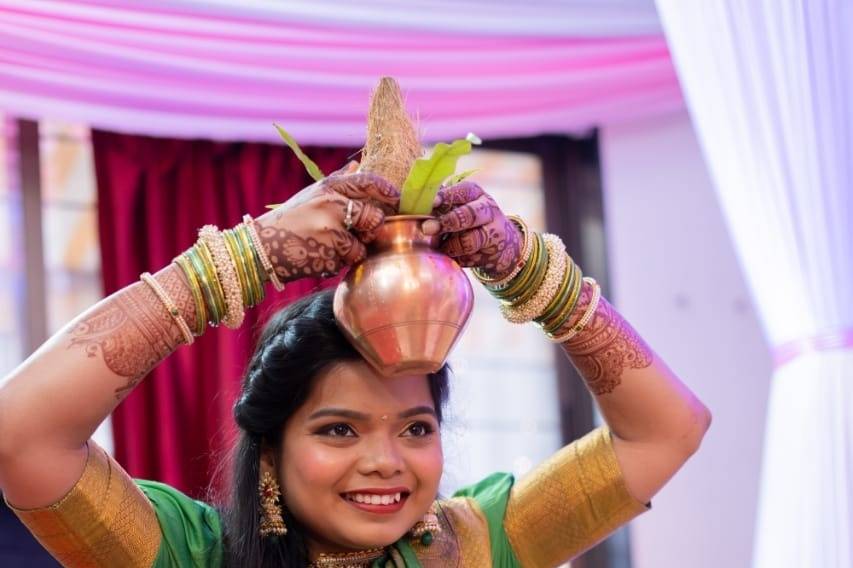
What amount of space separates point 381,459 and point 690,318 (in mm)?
2606

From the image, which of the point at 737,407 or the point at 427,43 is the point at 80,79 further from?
the point at 737,407

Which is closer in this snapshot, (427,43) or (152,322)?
(152,322)

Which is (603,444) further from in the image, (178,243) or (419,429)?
(178,243)

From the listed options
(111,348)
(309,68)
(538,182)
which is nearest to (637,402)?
(111,348)

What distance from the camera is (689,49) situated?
4.07 metres

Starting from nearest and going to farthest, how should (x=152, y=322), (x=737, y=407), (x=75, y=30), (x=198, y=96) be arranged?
1. (x=152, y=322)
2. (x=75, y=30)
3. (x=198, y=96)
4. (x=737, y=407)

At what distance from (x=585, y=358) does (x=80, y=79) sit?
1.92m

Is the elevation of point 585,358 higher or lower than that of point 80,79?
lower

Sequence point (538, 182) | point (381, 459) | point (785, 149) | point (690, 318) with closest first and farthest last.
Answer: point (381, 459) → point (785, 149) → point (690, 318) → point (538, 182)

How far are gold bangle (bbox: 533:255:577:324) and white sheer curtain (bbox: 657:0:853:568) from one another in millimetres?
1527

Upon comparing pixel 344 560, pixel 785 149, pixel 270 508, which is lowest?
pixel 344 560

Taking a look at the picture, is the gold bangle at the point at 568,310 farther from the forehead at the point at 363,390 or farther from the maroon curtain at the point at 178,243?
the maroon curtain at the point at 178,243

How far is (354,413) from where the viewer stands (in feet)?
8.25

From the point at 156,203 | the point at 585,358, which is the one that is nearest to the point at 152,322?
the point at 585,358
